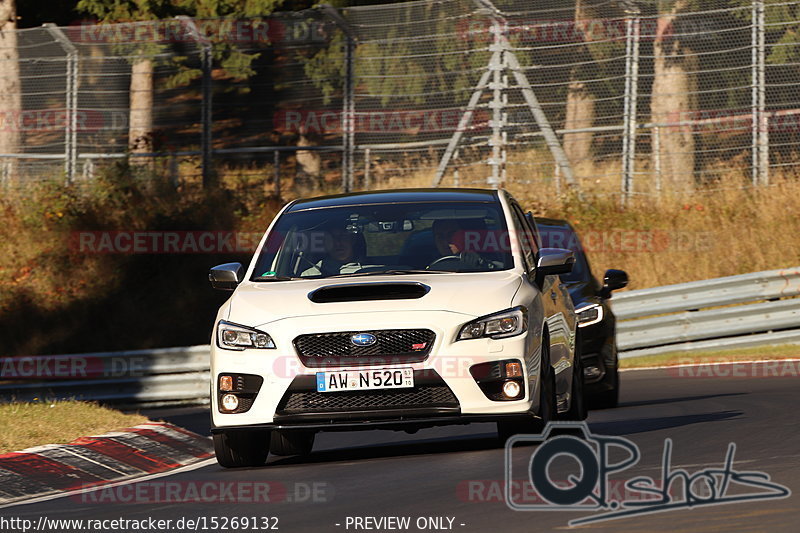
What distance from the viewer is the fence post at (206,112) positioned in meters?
27.8

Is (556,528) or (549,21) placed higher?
(549,21)

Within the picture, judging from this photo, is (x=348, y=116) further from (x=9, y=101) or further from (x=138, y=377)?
(x=138, y=377)

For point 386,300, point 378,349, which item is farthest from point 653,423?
point 378,349

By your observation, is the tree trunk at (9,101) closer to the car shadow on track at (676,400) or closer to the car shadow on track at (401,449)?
the car shadow on track at (676,400)

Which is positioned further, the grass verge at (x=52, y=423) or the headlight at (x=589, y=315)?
the headlight at (x=589, y=315)

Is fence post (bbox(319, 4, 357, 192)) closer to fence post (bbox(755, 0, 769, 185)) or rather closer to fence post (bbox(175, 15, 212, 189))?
fence post (bbox(175, 15, 212, 189))

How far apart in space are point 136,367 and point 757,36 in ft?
37.8

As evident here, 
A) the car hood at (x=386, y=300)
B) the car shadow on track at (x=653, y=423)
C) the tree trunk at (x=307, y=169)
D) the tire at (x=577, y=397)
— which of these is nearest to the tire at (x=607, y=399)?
the car shadow on track at (x=653, y=423)

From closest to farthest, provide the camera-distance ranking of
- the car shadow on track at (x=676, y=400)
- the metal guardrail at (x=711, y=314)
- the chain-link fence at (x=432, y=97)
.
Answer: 1. the car shadow on track at (x=676, y=400)
2. the metal guardrail at (x=711, y=314)
3. the chain-link fence at (x=432, y=97)

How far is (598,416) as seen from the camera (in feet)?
43.7

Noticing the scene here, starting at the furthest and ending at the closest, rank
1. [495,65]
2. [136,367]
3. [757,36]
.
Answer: [495,65] < [757,36] < [136,367]

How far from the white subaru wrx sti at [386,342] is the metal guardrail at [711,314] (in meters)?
9.83

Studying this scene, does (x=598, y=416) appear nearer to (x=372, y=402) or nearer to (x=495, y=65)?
(x=372, y=402)

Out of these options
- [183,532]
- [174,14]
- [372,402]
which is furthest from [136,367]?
[174,14]
